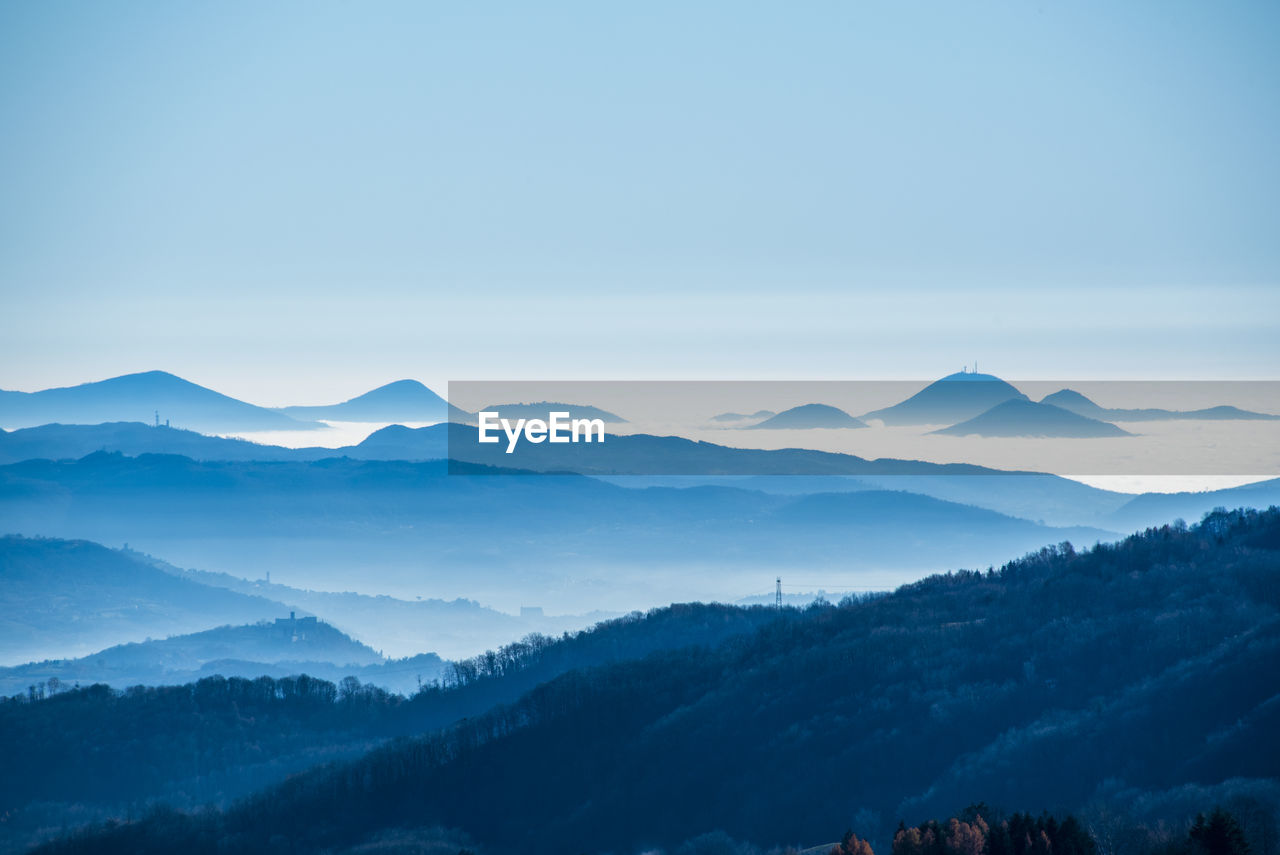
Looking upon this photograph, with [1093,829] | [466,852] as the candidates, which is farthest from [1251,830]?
[466,852]

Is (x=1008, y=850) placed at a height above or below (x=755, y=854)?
above

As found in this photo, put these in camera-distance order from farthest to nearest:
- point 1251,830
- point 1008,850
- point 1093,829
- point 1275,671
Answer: point 1275,671 < point 1093,829 < point 1251,830 < point 1008,850

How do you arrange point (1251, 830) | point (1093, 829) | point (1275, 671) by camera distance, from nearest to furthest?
point (1251, 830) < point (1093, 829) < point (1275, 671)

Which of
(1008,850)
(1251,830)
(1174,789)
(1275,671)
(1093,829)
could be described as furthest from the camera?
(1275,671)

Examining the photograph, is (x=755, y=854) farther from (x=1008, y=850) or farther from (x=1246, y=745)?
(x=1008, y=850)

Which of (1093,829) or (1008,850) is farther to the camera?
(1093,829)

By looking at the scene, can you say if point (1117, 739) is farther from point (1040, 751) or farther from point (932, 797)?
point (932, 797)

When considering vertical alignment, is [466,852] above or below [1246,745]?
below

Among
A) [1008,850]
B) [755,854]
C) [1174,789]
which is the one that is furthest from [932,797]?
[1008,850]

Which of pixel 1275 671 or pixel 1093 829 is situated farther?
pixel 1275 671
